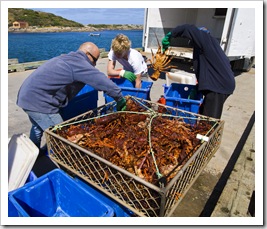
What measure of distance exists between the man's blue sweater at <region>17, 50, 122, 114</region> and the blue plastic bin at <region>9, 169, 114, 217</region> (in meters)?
0.92

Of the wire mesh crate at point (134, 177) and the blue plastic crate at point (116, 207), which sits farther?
the blue plastic crate at point (116, 207)

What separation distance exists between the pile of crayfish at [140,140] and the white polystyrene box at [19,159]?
39cm

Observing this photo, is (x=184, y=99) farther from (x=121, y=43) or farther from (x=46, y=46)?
(x=46, y=46)

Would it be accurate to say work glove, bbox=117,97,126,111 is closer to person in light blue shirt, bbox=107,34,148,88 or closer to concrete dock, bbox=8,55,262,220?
person in light blue shirt, bbox=107,34,148,88

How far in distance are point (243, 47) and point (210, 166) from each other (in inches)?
236

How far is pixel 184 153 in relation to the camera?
7.10 feet

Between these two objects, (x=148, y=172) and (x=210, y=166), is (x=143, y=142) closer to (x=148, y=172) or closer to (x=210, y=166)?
(x=148, y=172)

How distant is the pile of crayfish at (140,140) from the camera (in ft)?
6.53

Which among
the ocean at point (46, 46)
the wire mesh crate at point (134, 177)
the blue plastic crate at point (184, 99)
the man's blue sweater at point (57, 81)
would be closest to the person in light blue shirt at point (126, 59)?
the blue plastic crate at point (184, 99)

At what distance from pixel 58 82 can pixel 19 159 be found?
3.32 ft

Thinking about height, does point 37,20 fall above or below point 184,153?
above

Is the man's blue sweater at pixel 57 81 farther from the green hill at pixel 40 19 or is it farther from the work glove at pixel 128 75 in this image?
the green hill at pixel 40 19

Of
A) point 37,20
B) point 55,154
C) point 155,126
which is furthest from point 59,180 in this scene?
point 37,20

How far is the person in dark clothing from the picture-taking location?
10.6ft
